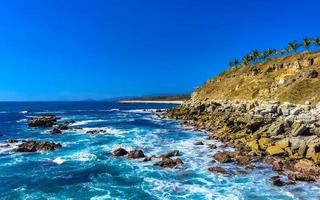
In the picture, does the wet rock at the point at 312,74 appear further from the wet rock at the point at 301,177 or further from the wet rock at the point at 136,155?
the wet rock at the point at 136,155

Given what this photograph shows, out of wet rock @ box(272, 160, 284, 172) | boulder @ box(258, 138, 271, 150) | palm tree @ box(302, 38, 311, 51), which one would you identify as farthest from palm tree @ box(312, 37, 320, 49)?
wet rock @ box(272, 160, 284, 172)

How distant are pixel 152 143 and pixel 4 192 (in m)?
28.7

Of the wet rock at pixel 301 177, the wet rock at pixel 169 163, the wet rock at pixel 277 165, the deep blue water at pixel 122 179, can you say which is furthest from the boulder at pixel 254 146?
the wet rock at pixel 169 163

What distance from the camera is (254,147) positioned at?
1730 inches

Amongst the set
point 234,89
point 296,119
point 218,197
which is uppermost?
point 234,89

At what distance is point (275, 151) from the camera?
40.6 metres

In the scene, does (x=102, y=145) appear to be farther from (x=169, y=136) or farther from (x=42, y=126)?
(x=42, y=126)

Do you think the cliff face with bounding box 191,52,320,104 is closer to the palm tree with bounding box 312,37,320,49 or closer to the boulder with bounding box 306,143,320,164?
the palm tree with bounding box 312,37,320,49

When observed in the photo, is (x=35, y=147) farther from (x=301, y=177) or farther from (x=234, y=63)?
(x=234, y=63)

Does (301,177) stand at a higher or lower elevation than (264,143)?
lower

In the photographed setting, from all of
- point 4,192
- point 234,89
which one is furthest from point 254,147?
point 234,89

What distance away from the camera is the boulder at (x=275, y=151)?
40.1 metres

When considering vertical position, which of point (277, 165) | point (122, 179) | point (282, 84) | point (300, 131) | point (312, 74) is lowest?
point (122, 179)

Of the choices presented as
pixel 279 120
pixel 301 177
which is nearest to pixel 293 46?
pixel 279 120
